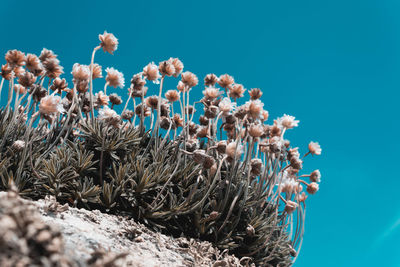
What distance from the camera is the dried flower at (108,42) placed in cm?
320

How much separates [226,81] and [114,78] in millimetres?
1116

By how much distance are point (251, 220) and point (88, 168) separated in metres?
1.41

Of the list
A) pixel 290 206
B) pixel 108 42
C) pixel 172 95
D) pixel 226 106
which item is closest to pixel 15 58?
pixel 108 42

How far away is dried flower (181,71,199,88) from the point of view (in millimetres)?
3674

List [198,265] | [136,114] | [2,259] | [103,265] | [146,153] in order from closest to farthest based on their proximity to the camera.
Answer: [2,259], [103,265], [198,265], [146,153], [136,114]

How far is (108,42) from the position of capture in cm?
321

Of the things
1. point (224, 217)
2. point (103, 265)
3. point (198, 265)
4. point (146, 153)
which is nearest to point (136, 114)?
point (146, 153)

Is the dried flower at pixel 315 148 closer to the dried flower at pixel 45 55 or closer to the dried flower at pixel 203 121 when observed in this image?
the dried flower at pixel 203 121

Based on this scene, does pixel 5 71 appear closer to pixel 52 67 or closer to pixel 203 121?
pixel 52 67

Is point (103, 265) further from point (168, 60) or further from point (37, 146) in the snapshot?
point (168, 60)

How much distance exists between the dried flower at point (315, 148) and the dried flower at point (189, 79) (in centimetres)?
129

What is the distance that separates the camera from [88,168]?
9.95 ft

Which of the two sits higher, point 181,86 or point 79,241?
point 181,86

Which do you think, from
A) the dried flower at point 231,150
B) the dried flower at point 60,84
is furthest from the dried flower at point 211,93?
the dried flower at point 60,84
